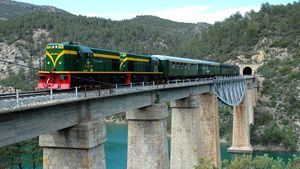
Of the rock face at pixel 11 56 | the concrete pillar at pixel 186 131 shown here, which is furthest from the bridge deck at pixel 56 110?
the rock face at pixel 11 56

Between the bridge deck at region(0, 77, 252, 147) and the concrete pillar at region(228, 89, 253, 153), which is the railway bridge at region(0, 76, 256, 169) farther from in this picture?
the concrete pillar at region(228, 89, 253, 153)

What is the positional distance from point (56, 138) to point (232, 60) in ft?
331

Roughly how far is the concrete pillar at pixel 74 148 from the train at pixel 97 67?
10.0ft

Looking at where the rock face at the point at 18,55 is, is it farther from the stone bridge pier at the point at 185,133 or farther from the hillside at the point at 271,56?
the stone bridge pier at the point at 185,133

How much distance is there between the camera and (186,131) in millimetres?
38719

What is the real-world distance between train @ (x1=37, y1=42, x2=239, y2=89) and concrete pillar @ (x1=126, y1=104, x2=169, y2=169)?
3033 mm

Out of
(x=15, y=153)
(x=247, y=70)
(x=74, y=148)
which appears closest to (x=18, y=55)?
(x=247, y=70)

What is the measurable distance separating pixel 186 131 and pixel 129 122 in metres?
9.76

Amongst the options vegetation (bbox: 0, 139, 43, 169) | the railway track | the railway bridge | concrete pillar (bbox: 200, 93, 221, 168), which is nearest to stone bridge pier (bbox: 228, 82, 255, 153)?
the railway bridge

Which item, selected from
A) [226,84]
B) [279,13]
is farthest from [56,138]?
[279,13]

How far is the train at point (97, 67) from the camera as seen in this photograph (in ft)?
71.4

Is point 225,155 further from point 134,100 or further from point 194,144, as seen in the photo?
point 134,100

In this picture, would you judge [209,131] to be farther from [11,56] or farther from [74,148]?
[11,56]

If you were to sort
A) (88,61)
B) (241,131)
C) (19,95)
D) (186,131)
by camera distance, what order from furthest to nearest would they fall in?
1. (241,131)
2. (186,131)
3. (88,61)
4. (19,95)
